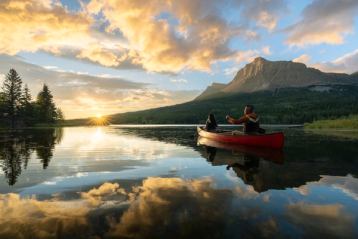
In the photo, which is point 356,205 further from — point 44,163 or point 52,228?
point 44,163

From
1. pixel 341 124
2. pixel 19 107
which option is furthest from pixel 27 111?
pixel 341 124

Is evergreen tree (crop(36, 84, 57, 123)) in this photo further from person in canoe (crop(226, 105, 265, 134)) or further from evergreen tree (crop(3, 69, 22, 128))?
person in canoe (crop(226, 105, 265, 134))

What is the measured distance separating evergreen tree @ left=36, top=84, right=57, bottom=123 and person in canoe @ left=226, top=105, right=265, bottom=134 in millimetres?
102693

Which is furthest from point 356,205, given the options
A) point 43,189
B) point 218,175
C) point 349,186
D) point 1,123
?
point 1,123

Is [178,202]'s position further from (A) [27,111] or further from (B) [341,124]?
(A) [27,111]

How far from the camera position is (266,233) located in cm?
711

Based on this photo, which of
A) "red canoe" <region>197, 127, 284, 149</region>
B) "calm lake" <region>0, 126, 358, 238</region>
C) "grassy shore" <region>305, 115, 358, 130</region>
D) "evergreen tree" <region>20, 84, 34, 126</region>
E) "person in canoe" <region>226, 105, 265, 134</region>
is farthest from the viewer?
"evergreen tree" <region>20, 84, 34, 126</region>

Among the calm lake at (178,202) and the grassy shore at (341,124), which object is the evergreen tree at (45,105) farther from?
the calm lake at (178,202)

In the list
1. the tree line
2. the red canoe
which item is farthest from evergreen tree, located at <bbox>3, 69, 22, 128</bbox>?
the red canoe

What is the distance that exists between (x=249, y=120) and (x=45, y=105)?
349 feet

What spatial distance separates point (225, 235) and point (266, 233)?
91 cm

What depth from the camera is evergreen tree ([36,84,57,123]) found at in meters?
118

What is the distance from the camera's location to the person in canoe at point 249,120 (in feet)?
93.6

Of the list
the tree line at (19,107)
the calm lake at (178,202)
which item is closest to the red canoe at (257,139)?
the calm lake at (178,202)
